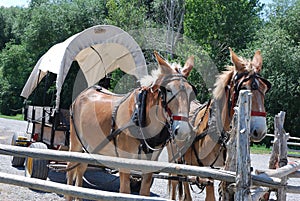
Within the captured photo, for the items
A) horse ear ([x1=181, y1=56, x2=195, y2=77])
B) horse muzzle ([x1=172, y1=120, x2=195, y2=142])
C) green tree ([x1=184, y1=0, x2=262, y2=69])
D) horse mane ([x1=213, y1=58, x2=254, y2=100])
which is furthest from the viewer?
green tree ([x1=184, y1=0, x2=262, y2=69])

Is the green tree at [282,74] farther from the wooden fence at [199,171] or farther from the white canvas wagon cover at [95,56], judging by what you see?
the wooden fence at [199,171]

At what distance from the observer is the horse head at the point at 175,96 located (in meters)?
4.21

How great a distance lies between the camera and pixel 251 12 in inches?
959

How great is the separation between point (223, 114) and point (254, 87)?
62 centimetres

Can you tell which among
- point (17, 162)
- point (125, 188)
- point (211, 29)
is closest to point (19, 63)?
point (211, 29)

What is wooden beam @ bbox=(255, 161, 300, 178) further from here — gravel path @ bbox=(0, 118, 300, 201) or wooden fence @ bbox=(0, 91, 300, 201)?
gravel path @ bbox=(0, 118, 300, 201)

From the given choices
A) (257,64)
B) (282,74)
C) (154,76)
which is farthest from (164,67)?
(282,74)

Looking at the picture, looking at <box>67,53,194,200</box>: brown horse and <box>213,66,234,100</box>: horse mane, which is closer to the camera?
<box>67,53,194,200</box>: brown horse

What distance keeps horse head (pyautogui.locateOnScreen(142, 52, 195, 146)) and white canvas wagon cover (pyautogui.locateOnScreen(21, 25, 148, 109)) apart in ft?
8.83

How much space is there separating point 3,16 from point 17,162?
41102 mm

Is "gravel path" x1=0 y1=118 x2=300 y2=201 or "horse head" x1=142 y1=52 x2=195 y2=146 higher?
"horse head" x1=142 y1=52 x2=195 y2=146

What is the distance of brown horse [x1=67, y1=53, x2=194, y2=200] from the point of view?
4426mm

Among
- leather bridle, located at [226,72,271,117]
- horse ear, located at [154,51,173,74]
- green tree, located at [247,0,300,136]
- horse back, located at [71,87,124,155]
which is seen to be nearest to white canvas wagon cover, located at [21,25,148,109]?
horse back, located at [71,87,124,155]

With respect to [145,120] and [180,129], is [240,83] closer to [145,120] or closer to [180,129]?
[180,129]
